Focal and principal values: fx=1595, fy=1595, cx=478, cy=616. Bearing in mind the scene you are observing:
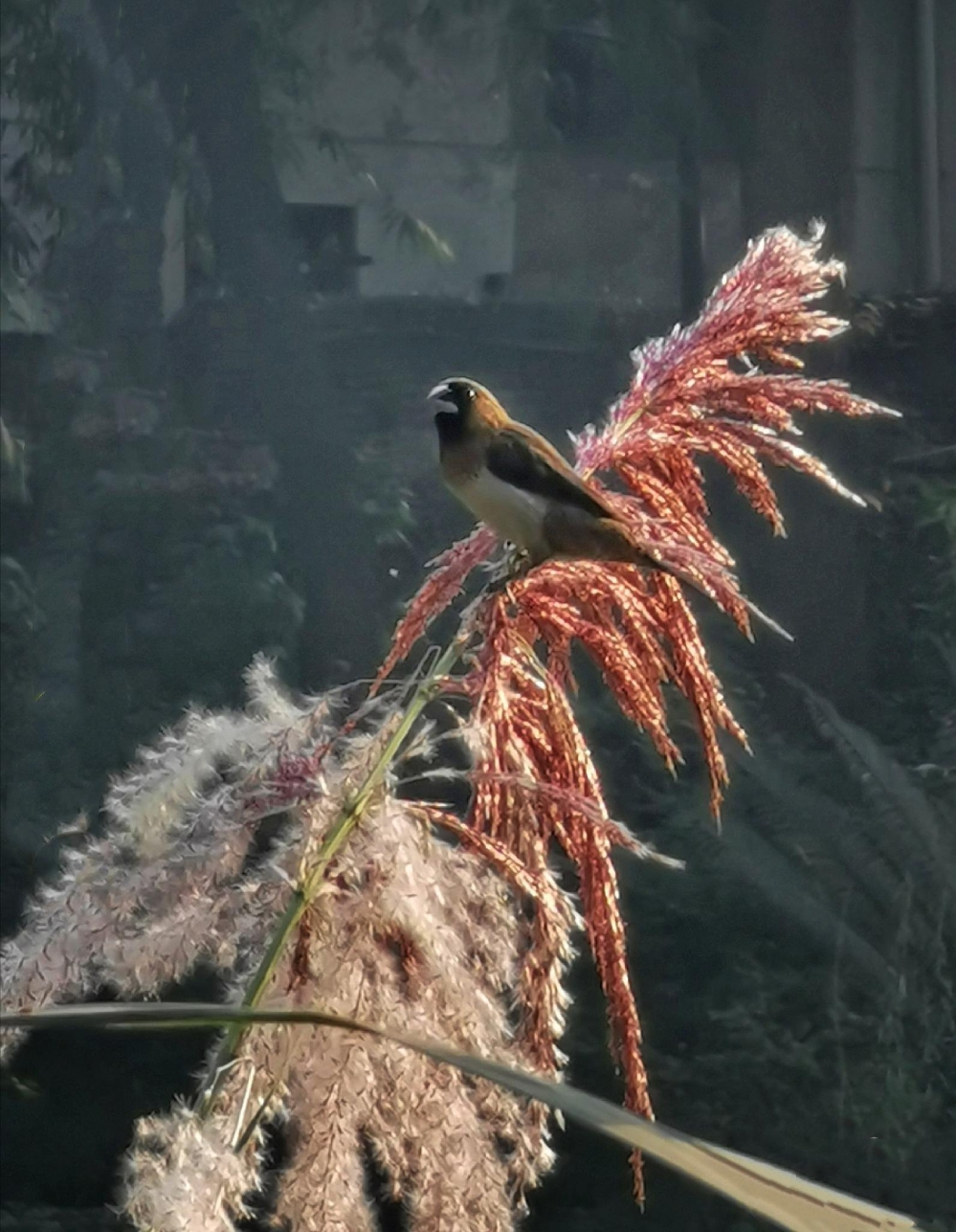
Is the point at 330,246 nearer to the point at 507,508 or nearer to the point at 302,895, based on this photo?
the point at 507,508

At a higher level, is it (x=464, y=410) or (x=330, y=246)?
(x=330, y=246)

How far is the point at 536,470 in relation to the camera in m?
0.67

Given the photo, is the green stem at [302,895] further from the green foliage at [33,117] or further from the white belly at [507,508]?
the green foliage at [33,117]

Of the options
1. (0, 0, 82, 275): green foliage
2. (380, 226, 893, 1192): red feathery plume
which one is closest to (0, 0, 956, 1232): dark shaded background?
(0, 0, 82, 275): green foliage

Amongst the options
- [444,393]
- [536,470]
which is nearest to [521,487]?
[536,470]

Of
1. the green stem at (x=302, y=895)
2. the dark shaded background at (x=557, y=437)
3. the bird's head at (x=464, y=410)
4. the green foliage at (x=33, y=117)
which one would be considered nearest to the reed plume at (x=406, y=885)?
the green stem at (x=302, y=895)

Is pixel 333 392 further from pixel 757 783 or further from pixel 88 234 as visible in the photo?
pixel 757 783

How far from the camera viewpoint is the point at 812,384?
0.53 metres

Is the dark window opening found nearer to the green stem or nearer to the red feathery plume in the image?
the red feathery plume

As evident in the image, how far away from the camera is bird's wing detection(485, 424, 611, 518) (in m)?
0.57

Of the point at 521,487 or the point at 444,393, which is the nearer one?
the point at 521,487

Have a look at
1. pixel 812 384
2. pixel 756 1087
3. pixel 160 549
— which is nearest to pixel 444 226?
pixel 160 549

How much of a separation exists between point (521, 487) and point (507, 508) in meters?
0.02

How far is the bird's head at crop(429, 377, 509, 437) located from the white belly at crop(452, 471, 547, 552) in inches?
1.8
